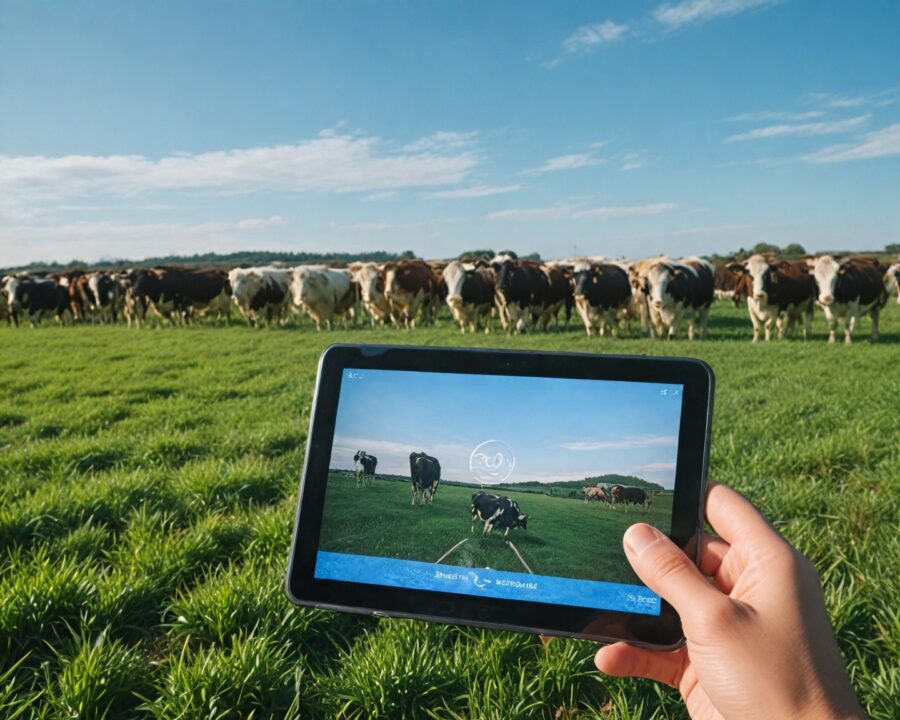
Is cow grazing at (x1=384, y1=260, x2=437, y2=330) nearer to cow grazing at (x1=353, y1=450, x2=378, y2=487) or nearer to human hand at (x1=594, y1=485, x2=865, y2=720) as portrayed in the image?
Answer: cow grazing at (x1=353, y1=450, x2=378, y2=487)

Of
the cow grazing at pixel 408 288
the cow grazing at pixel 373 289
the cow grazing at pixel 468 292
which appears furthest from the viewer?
the cow grazing at pixel 373 289

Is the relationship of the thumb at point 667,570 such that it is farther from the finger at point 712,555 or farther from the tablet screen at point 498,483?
the finger at point 712,555

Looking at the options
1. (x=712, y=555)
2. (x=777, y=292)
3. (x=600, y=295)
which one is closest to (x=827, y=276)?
(x=777, y=292)

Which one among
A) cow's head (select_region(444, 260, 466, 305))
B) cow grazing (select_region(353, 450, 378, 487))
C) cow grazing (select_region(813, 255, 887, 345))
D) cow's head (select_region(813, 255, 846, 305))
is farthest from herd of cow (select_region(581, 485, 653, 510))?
cow's head (select_region(444, 260, 466, 305))

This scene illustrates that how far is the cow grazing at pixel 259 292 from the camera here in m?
22.5

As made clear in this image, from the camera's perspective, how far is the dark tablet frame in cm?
157

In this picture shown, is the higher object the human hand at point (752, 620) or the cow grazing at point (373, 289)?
the human hand at point (752, 620)

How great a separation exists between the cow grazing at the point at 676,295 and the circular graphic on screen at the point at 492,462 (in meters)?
15.2

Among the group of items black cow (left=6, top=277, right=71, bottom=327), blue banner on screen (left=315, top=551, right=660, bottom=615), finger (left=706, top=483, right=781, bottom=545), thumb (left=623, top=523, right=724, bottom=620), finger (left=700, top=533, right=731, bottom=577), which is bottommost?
black cow (left=6, top=277, right=71, bottom=327)

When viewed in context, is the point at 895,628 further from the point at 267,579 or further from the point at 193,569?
the point at 193,569

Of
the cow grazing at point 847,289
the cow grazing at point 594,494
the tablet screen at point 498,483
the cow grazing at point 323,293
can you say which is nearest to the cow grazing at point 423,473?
the tablet screen at point 498,483

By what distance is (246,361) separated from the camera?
11.2 metres

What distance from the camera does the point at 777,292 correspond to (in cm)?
1614

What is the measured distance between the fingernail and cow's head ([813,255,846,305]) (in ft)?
54.3
